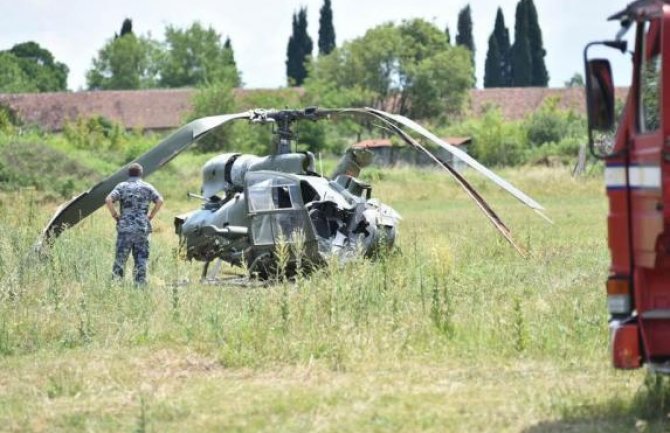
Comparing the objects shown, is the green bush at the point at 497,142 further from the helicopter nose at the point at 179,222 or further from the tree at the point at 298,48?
the helicopter nose at the point at 179,222

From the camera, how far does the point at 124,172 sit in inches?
647

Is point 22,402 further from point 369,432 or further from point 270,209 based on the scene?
point 270,209

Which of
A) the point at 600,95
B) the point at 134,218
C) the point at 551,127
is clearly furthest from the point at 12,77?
the point at 600,95

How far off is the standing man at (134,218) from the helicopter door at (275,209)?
1742 millimetres

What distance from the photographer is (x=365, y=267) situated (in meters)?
13.9

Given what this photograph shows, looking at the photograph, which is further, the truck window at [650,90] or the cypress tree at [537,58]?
the cypress tree at [537,58]

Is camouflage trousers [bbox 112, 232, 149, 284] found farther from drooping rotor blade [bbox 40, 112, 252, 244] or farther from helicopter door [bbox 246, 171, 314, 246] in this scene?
helicopter door [bbox 246, 171, 314, 246]

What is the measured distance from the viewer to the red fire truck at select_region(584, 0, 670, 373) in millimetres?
7410

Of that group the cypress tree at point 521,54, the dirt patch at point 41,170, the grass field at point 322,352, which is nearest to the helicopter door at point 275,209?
the grass field at point 322,352

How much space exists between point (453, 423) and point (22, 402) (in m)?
3.32

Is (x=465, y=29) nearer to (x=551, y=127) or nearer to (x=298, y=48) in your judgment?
(x=298, y=48)

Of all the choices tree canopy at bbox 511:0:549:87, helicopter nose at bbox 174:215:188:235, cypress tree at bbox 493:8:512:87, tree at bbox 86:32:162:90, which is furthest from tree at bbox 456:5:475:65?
helicopter nose at bbox 174:215:188:235

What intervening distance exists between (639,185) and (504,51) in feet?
312

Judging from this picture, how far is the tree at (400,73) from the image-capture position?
7719 centimetres
